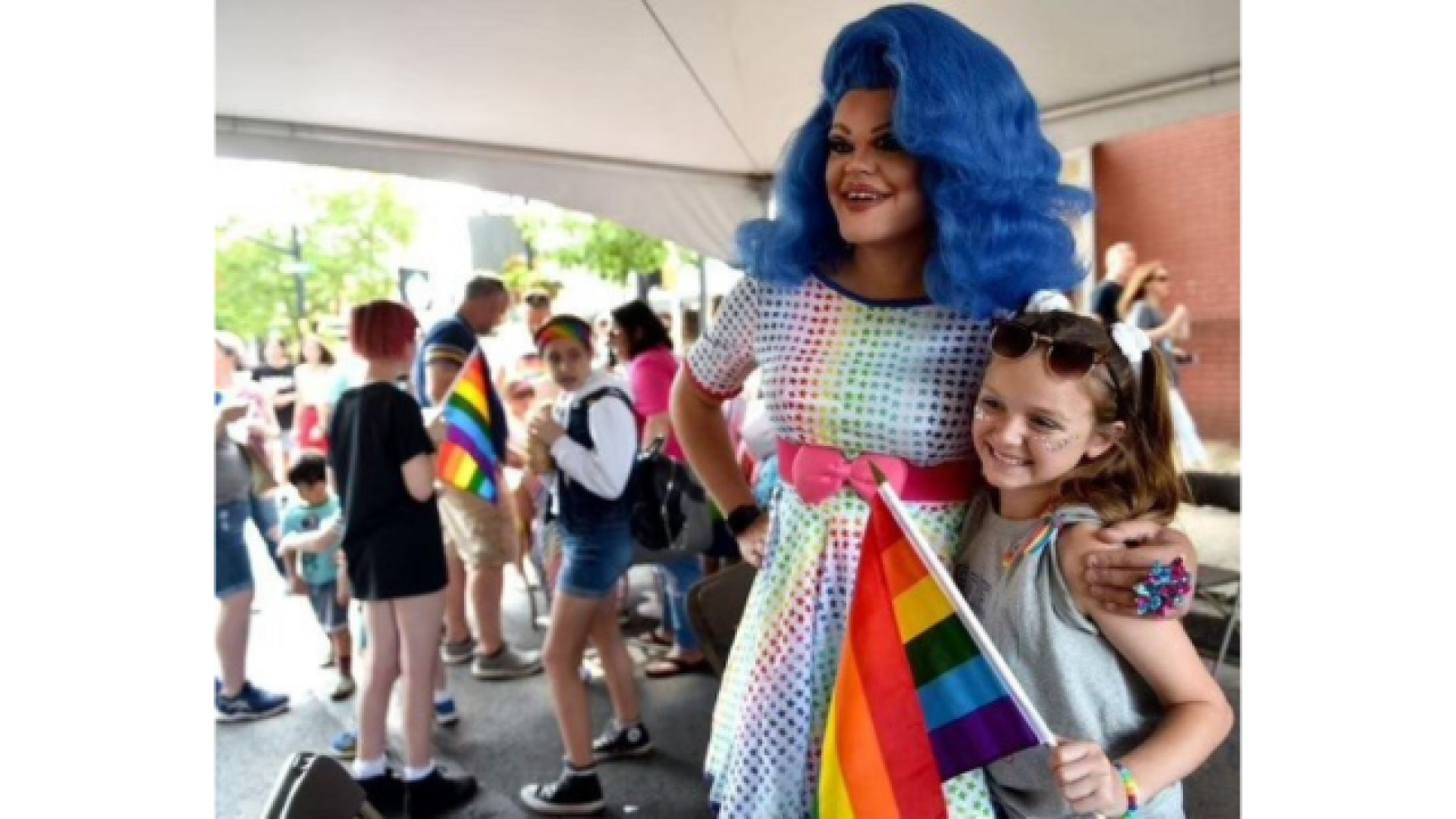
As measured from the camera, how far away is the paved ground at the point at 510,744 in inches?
143

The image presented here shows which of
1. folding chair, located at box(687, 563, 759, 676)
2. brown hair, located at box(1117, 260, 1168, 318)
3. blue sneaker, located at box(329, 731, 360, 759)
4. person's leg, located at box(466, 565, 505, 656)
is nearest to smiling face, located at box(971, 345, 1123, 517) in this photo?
folding chair, located at box(687, 563, 759, 676)

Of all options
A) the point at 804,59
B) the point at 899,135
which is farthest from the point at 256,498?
the point at 899,135

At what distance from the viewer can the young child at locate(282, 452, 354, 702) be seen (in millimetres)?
4652

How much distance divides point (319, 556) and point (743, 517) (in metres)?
3.58

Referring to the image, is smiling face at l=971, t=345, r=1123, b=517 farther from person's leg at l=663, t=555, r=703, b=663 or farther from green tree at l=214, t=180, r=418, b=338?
green tree at l=214, t=180, r=418, b=338

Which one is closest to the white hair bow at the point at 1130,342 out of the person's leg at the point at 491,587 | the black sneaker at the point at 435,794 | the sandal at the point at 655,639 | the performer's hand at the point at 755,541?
the performer's hand at the point at 755,541

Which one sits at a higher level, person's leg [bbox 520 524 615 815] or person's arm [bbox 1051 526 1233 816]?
person's arm [bbox 1051 526 1233 816]

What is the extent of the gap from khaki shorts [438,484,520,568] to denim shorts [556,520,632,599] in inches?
54.4

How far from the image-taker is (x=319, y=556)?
463cm

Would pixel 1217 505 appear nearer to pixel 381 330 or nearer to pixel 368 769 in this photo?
pixel 381 330

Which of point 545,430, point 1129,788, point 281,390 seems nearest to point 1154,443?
point 1129,788

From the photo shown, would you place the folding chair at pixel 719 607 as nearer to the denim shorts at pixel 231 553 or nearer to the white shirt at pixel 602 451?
the white shirt at pixel 602 451

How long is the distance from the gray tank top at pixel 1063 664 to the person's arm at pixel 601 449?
242 centimetres
